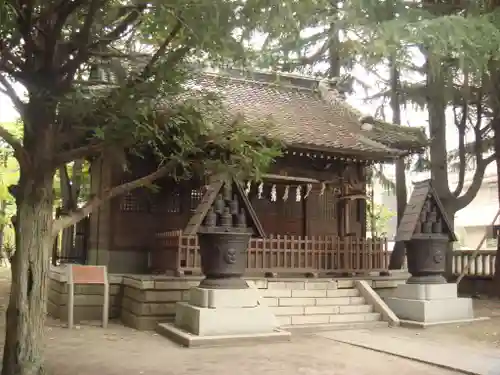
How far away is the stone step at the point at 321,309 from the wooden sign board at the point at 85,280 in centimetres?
345

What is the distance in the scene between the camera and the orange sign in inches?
451

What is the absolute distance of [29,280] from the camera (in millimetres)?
6359

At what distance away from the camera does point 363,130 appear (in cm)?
1596

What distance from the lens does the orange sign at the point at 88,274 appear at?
1145cm

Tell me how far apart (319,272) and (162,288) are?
421cm

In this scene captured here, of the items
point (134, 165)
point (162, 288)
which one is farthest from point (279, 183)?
point (162, 288)

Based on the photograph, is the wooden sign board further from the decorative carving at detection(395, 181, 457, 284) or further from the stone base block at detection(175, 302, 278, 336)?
the decorative carving at detection(395, 181, 457, 284)

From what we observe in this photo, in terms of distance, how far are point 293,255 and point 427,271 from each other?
3102 millimetres

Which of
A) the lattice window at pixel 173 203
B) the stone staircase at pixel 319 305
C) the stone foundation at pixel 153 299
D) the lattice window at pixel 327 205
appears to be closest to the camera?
the stone foundation at pixel 153 299

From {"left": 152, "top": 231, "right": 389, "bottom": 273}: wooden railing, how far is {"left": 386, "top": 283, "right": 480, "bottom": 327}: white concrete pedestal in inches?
64.7

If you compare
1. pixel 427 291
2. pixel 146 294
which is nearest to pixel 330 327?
pixel 427 291

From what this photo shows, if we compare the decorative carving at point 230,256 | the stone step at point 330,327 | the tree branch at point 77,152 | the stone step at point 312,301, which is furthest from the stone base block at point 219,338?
the tree branch at point 77,152

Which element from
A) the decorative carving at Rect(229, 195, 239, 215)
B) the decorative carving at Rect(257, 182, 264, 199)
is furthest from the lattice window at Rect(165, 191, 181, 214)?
the decorative carving at Rect(229, 195, 239, 215)

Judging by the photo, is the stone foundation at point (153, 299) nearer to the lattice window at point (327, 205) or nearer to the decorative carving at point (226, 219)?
the decorative carving at point (226, 219)
